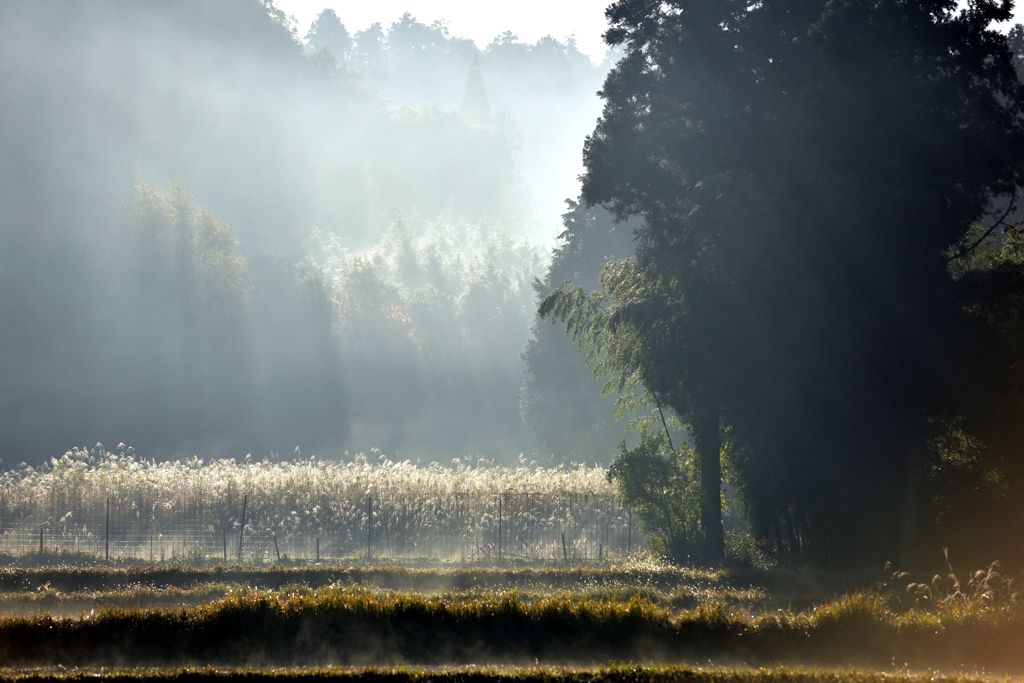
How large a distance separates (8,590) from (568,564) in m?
12.4

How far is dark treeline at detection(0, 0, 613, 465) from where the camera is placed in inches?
2552

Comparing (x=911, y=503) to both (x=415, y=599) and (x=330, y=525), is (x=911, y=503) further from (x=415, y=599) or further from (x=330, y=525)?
(x=330, y=525)

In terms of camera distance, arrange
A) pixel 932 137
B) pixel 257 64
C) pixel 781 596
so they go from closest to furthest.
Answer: pixel 781 596
pixel 932 137
pixel 257 64

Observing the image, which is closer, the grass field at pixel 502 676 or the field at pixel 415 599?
the grass field at pixel 502 676

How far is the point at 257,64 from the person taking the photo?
355 ft

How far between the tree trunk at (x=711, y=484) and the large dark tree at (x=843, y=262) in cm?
100

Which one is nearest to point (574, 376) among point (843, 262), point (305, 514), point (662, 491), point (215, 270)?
point (305, 514)

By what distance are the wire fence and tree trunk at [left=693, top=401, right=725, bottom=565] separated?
4.30m

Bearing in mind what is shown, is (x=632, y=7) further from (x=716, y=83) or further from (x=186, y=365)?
(x=186, y=365)

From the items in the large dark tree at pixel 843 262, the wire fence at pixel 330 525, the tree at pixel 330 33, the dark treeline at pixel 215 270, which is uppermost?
the tree at pixel 330 33

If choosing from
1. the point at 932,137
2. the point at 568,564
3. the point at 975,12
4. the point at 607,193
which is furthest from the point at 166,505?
the point at 975,12

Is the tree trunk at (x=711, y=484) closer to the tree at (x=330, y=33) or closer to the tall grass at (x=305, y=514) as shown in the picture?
the tall grass at (x=305, y=514)

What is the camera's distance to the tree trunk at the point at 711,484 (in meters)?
21.4

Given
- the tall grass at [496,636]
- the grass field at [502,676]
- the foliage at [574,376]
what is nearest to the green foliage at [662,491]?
the tall grass at [496,636]
